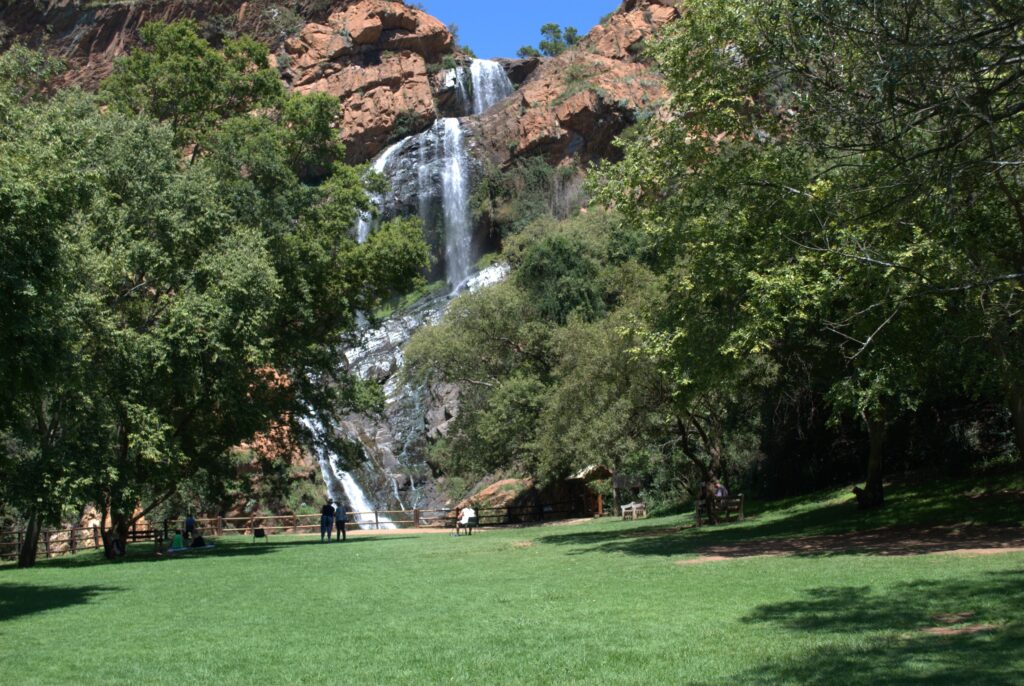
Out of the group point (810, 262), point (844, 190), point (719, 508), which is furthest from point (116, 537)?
point (844, 190)

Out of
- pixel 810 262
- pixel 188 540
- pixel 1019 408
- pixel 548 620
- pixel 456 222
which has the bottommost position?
pixel 548 620

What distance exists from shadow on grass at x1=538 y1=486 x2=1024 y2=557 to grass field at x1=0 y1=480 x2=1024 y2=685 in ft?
0.70

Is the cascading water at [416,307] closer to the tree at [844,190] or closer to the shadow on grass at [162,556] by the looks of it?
the shadow on grass at [162,556]

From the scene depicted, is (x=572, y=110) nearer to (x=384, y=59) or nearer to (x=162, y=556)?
(x=384, y=59)

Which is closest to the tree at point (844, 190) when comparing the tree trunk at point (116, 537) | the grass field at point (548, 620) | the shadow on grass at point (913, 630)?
the shadow on grass at point (913, 630)

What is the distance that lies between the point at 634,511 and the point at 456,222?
3475cm

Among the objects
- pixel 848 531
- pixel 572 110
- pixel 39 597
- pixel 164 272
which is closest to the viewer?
pixel 39 597

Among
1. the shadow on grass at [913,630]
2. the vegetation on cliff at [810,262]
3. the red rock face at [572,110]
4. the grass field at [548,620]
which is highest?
the red rock face at [572,110]

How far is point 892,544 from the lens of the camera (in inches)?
667

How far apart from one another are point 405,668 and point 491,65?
77.3 m

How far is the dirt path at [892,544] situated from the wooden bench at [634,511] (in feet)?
51.9

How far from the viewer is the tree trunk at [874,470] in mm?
21828

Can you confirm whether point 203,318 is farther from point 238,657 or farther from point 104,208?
point 238,657

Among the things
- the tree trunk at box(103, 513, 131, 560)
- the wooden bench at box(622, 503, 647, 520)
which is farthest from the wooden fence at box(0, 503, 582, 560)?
the tree trunk at box(103, 513, 131, 560)
